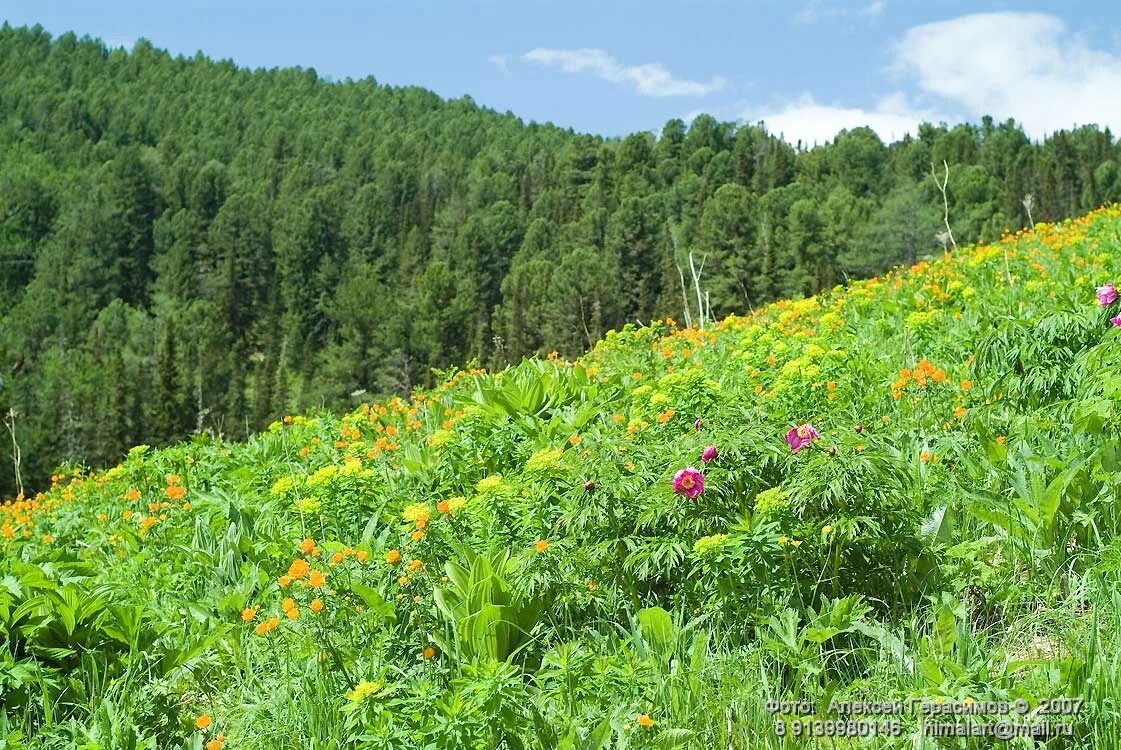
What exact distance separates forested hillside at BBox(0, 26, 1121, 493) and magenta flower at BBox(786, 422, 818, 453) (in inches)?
2322

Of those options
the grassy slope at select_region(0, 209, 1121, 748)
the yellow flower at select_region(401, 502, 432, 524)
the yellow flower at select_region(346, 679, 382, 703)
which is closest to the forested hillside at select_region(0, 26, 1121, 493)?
the grassy slope at select_region(0, 209, 1121, 748)

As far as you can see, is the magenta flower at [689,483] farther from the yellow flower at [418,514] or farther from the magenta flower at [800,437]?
the yellow flower at [418,514]

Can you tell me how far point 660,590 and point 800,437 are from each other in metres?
0.77

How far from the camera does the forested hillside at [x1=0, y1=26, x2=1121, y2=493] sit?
86.0 m

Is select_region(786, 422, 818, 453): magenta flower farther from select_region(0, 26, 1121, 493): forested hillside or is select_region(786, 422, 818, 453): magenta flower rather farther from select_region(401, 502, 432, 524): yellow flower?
select_region(0, 26, 1121, 493): forested hillside

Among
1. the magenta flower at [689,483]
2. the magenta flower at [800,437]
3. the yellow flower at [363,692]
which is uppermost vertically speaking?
the magenta flower at [800,437]

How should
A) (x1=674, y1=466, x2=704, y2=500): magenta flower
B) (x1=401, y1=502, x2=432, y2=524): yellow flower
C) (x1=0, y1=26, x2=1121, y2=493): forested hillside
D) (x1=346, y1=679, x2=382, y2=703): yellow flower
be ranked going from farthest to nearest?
(x1=0, y1=26, x2=1121, y2=493): forested hillside, (x1=401, y1=502, x2=432, y2=524): yellow flower, (x1=674, y1=466, x2=704, y2=500): magenta flower, (x1=346, y1=679, x2=382, y2=703): yellow flower

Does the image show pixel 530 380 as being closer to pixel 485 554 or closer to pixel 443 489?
pixel 443 489

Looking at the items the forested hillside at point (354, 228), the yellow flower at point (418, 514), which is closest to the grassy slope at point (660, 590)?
the yellow flower at point (418, 514)

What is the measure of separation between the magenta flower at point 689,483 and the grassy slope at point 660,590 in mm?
63

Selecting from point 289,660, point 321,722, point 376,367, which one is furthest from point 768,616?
point 376,367

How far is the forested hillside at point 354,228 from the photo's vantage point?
282ft

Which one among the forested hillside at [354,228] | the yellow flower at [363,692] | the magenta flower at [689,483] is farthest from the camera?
the forested hillside at [354,228]

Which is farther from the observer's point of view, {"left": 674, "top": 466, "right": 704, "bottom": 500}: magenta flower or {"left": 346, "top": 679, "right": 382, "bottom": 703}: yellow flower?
{"left": 674, "top": 466, "right": 704, "bottom": 500}: magenta flower
